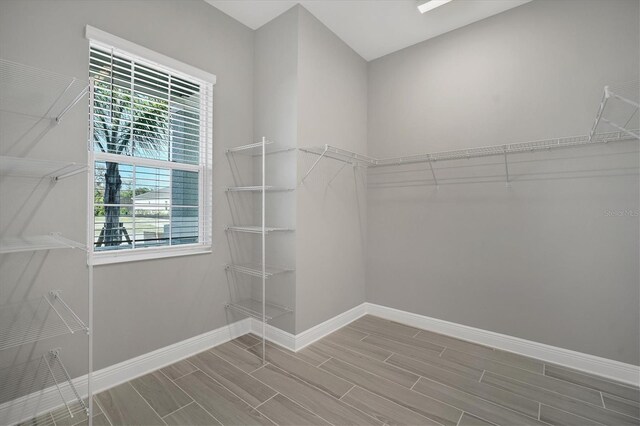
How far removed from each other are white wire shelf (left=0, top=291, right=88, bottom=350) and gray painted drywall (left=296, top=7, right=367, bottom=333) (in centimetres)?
152

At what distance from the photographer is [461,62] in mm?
2783

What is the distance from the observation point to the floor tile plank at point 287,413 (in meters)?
1.69

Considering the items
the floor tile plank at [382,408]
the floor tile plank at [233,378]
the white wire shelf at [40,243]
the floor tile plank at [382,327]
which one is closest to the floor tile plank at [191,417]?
the floor tile plank at [233,378]

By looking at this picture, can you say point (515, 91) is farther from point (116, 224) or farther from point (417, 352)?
point (116, 224)

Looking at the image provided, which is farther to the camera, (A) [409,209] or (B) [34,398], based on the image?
(A) [409,209]

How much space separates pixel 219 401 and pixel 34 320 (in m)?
1.13

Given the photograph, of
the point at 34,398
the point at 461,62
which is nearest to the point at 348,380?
the point at 34,398

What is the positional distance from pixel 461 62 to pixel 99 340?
3.58 meters

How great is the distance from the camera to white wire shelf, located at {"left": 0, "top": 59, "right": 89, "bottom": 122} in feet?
5.14

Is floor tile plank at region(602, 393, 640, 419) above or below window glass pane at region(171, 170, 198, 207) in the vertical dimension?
below

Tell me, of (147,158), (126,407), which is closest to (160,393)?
(126,407)

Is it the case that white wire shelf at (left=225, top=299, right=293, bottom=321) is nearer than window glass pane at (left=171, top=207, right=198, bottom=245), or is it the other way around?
window glass pane at (left=171, top=207, right=198, bottom=245)

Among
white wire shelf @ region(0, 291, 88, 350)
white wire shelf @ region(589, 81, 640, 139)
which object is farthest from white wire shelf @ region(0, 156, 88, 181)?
white wire shelf @ region(589, 81, 640, 139)

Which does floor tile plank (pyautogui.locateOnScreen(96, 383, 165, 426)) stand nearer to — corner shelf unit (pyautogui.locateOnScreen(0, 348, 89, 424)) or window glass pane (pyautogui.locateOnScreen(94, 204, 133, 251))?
corner shelf unit (pyautogui.locateOnScreen(0, 348, 89, 424))
